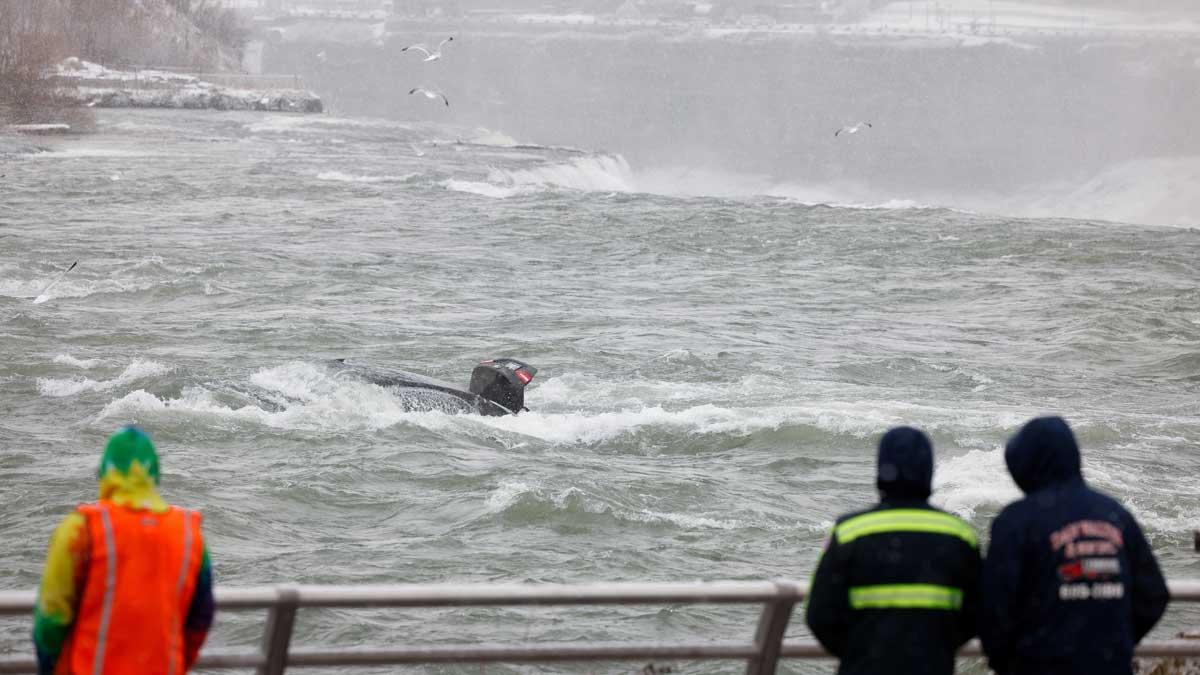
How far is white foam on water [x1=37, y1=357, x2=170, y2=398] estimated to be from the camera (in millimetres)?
18375

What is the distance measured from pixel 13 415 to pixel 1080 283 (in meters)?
22.8

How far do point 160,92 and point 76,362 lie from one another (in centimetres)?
6697

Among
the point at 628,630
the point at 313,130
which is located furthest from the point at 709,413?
the point at 313,130

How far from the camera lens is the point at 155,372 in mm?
19047

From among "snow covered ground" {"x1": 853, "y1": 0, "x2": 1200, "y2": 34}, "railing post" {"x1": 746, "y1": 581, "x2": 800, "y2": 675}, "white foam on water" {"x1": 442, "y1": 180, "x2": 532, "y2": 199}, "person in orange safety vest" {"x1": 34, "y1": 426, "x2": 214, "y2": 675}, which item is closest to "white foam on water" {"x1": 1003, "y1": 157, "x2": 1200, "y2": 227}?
"snow covered ground" {"x1": 853, "y1": 0, "x2": 1200, "y2": 34}

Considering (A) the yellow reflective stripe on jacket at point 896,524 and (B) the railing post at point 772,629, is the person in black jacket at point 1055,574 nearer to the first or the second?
(A) the yellow reflective stripe on jacket at point 896,524

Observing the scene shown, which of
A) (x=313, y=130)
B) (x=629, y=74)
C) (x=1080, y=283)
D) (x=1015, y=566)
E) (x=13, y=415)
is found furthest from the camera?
(x=629, y=74)

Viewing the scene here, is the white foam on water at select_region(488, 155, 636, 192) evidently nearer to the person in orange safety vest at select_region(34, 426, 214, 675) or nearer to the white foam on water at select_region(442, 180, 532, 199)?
the white foam on water at select_region(442, 180, 532, 199)

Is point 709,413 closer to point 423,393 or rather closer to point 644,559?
point 423,393

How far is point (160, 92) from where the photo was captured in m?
83.4

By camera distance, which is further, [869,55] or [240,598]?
[869,55]

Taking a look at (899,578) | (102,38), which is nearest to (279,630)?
(899,578)

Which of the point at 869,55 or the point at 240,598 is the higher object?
the point at 869,55

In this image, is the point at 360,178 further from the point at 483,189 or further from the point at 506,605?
the point at 506,605
